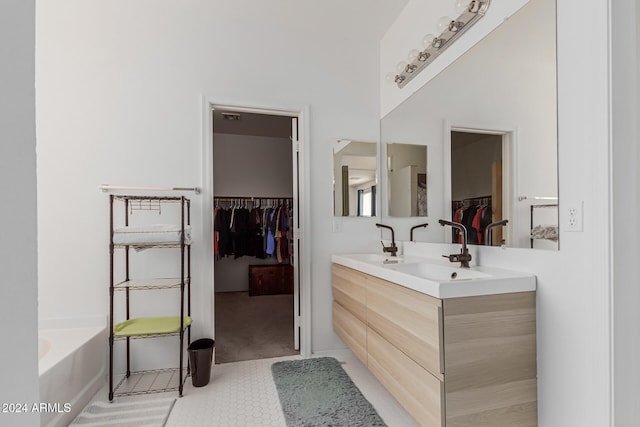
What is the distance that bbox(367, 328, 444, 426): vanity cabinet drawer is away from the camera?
1223 mm

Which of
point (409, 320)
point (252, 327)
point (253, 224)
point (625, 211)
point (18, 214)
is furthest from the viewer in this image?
point (253, 224)

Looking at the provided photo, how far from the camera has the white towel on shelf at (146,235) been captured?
1.93 metres

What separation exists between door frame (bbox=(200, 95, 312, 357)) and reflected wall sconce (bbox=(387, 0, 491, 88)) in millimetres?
819

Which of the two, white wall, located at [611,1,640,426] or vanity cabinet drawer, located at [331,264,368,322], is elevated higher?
white wall, located at [611,1,640,426]

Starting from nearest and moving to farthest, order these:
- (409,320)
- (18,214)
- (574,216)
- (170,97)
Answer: (18,214) → (574,216) → (409,320) → (170,97)

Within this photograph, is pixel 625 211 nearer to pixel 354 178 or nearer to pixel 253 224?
pixel 354 178

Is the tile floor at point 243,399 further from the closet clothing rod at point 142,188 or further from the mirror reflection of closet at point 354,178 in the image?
the closet clothing rod at point 142,188

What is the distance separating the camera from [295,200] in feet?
8.64

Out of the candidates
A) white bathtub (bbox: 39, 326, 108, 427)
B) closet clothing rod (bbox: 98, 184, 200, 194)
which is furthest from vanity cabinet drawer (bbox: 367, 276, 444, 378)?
white bathtub (bbox: 39, 326, 108, 427)

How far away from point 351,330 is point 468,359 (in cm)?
100

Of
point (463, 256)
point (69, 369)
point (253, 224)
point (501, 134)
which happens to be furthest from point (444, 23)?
point (253, 224)

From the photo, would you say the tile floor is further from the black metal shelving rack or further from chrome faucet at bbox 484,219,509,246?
chrome faucet at bbox 484,219,509,246

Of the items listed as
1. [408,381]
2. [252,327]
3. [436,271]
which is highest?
[436,271]

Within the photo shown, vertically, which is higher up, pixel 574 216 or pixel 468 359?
pixel 574 216
